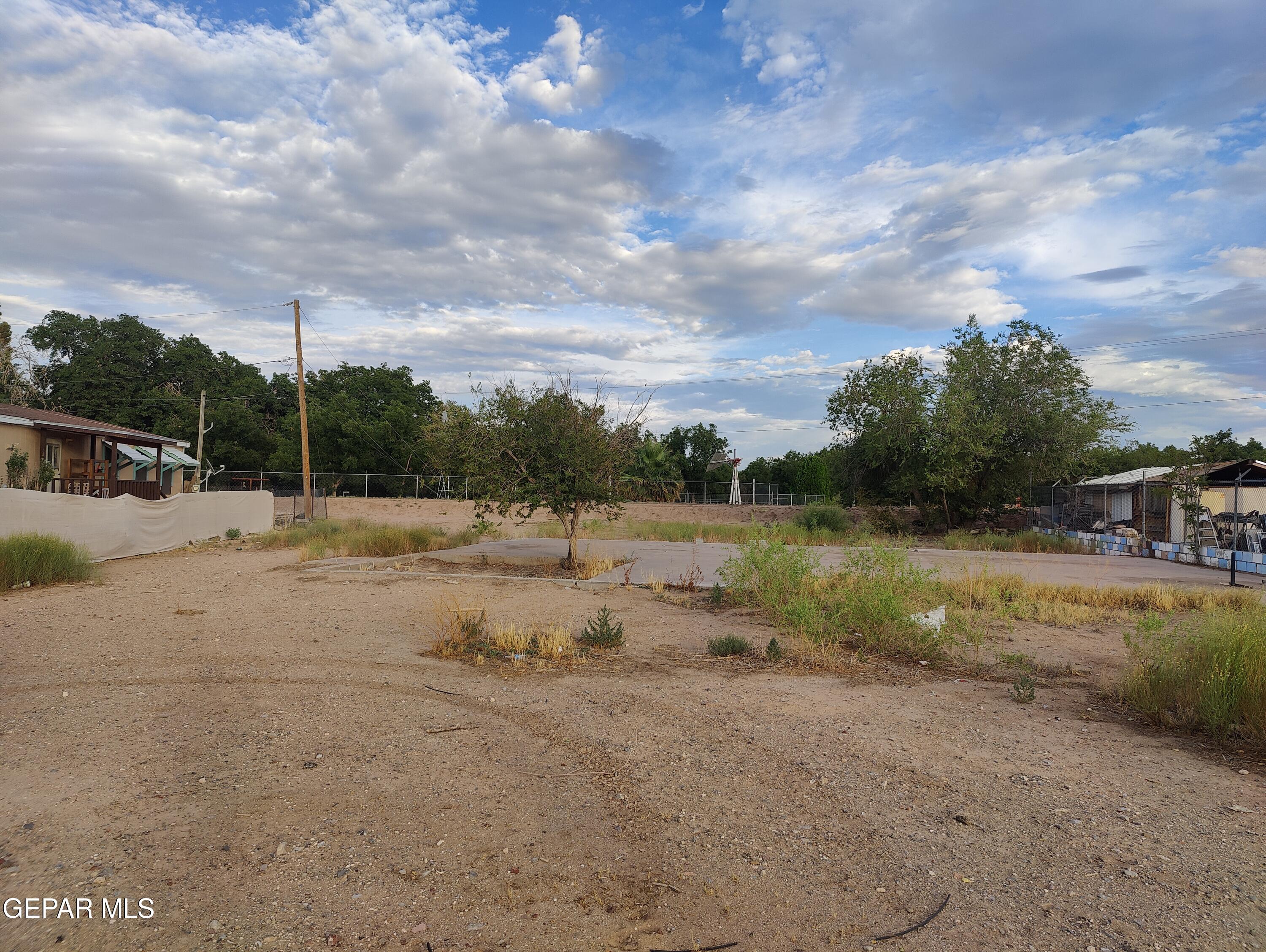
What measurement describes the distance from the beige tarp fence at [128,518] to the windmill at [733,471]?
2222 centimetres

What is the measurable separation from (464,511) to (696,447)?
24.9 meters

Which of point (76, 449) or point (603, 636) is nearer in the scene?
point (603, 636)

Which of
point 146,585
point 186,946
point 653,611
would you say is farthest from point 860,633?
point 146,585

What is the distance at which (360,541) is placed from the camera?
19.4m

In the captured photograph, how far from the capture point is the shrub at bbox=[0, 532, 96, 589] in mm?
12508

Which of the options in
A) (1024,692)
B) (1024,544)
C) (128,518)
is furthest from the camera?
(1024,544)

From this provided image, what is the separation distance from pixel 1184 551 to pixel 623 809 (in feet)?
67.6

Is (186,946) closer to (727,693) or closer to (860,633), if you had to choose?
(727,693)

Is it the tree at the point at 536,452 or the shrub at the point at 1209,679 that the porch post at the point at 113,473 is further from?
the shrub at the point at 1209,679

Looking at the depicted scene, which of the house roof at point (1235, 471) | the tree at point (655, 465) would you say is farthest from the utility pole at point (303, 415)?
the house roof at point (1235, 471)

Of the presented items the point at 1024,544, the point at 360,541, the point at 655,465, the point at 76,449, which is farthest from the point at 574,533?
the point at 655,465

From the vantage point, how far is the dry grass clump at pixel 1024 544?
23.0 metres

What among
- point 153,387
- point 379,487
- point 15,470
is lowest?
point 379,487

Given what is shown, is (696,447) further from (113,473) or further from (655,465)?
(113,473)
